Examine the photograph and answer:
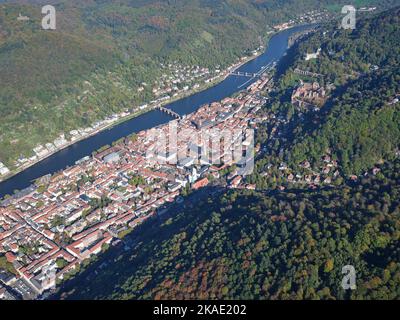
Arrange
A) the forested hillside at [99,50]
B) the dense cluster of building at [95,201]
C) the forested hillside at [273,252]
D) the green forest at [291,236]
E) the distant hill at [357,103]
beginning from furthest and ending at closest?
the forested hillside at [99,50], the distant hill at [357,103], the dense cluster of building at [95,201], the green forest at [291,236], the forested hillside at [273,252]

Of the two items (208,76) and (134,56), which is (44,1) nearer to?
(134,56)

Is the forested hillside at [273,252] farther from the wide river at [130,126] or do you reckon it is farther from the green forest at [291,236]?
the wide river at [130,126]

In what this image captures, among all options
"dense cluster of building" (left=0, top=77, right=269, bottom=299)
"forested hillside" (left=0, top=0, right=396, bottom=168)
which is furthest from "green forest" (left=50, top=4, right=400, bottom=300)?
"forested hillside" (left=0, top=0, right=396, bottom=168)

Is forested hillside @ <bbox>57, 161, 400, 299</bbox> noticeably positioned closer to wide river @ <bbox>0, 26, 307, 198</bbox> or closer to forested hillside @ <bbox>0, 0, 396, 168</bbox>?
wide river @ <bbox>0, 26, 307, 198</bbox>

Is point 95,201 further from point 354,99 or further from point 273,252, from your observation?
point 354,99

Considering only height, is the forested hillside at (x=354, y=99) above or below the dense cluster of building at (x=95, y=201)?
above

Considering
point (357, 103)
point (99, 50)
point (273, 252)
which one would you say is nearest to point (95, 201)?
point (273, 252)

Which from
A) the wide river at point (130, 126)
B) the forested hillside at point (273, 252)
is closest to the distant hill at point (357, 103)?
the forested hillside at point (273, 252)
